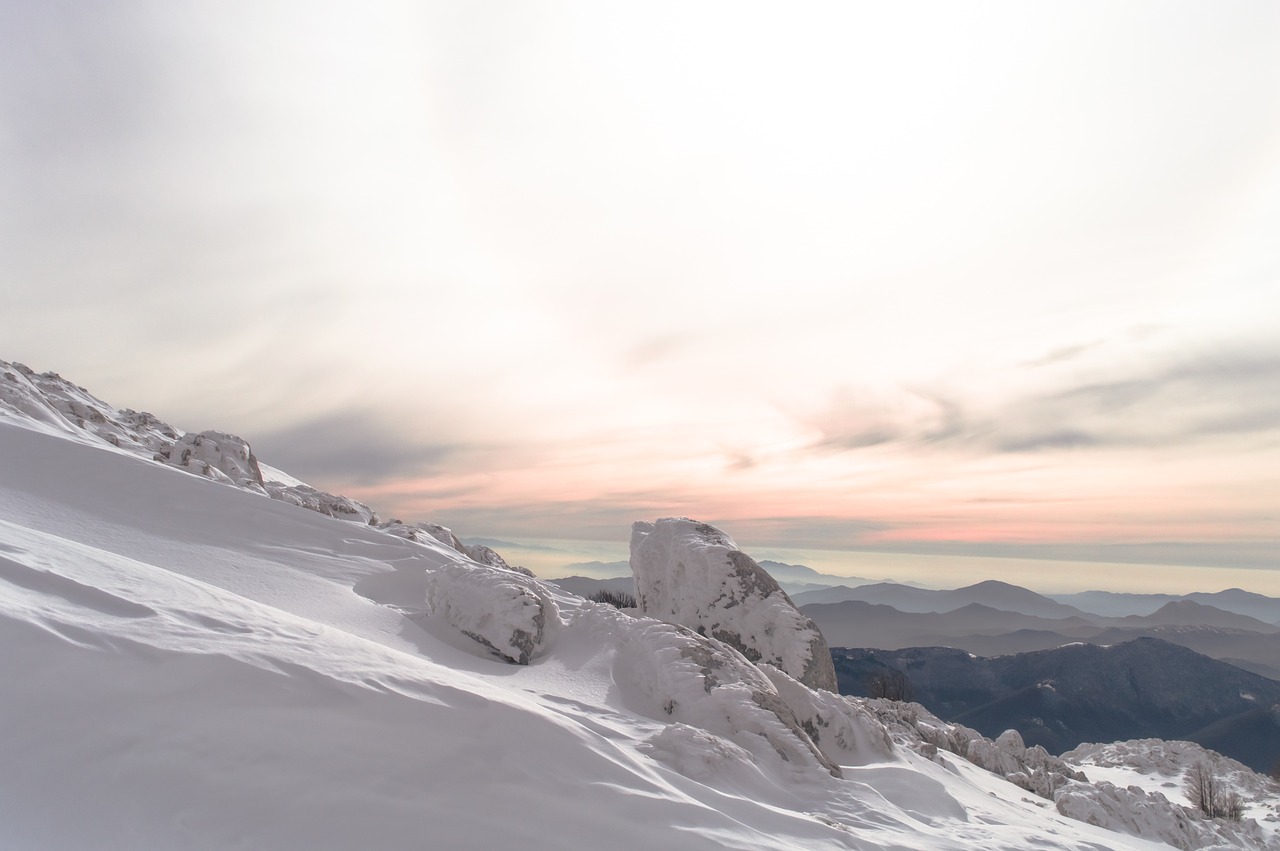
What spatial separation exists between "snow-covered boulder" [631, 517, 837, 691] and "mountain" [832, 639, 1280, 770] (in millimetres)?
58683

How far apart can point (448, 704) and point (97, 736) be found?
6.01 ft

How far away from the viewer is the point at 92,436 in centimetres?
1596

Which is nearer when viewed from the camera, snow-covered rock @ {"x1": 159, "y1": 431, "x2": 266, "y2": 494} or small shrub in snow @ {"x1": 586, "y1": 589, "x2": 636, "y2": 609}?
snow-covered rock @ {"x1": 159, "y1": 431, "x2": 266, "y2": 494}

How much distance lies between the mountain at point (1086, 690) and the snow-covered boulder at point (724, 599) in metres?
58.7

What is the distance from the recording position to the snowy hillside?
138 inches

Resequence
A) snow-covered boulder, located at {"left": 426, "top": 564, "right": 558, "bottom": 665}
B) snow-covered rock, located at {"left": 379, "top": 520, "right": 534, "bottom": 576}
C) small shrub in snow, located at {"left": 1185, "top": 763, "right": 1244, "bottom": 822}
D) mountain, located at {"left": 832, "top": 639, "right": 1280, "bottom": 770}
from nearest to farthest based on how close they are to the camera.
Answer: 1. snow-covered boulder, located at {"left": 426, "top": 564, "right": 558, "bottom": 665}
2. snow-covered rock, located at {"left": 379, "top": 520, "right": 534, "bottom": 576}
3. small shrub in snow, located at {"left": 1185, "top": 763, "right": 1244, "bottom": 822}
4. mountain, located at {"left": 832, "top": 639, "right": 1280, "bottom": 770}

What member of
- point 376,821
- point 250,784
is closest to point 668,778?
point 376,821

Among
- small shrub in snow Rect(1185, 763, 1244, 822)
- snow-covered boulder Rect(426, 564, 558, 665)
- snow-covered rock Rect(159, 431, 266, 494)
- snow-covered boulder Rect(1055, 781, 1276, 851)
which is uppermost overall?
snow-covered rock Rect(159, 431, 266, 494)

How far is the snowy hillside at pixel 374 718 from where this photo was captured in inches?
138

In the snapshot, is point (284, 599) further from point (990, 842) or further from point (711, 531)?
point (711, 531)

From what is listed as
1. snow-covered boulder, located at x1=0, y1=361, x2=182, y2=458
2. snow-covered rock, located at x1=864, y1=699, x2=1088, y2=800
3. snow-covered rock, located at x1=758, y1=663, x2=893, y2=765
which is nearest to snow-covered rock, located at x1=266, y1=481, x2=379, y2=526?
snow-covered boulder, located at x1=0, y1=361, x2=182, y2=458

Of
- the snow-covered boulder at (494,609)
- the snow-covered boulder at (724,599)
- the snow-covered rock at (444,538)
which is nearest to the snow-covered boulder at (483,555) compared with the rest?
the snow-covered rock at (444,538)

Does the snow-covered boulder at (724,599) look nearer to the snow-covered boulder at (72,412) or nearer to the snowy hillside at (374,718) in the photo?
the snowy hillside at (374,718)

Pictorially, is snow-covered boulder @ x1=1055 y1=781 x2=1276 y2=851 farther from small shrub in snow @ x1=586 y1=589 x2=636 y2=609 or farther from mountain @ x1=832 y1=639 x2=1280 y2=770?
mountain @ x1=832 y1=639 x2=1280 y2=770
